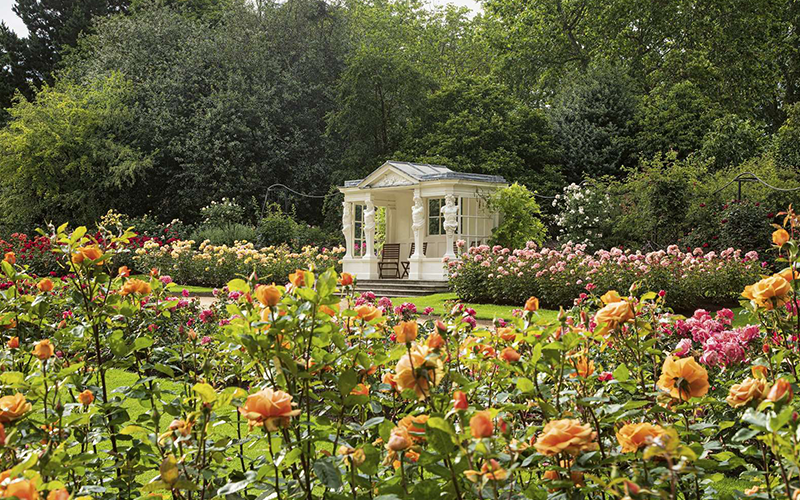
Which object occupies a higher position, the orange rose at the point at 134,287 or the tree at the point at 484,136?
the tree at the point at 484,136

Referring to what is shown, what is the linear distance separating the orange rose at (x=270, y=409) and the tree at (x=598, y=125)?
21629mm

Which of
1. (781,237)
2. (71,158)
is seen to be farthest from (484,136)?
(781,237)

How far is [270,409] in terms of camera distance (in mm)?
1255

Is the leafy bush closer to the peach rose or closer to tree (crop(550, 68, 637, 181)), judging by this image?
tree (crop(550, 68, 637, 181))

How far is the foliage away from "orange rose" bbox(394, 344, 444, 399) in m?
14.4

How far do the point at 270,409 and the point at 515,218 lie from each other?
48.7 feet

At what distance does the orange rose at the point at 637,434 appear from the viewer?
121 cm

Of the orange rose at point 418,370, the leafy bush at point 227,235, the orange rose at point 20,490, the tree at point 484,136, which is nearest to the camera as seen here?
the orange rose at point 20,490

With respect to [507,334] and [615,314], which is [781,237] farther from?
[507,334]

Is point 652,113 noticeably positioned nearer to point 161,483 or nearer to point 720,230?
point 720,230

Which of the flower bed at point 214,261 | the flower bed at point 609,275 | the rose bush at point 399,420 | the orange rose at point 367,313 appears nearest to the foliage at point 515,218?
the flower bed at point 609,275

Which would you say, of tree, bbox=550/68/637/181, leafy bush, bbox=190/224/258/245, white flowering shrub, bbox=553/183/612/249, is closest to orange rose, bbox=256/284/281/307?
white flowering shrub, bbox=553/183/612/249

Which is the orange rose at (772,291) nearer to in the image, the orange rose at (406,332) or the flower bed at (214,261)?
the orange rose at (406,332)

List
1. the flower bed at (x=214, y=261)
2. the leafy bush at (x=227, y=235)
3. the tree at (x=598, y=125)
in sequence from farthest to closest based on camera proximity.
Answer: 1. the tree at (x=598, y=125)
2. the leafy bush at (x=227, y=235)
3. the flower bed at (x=214, y=261)
